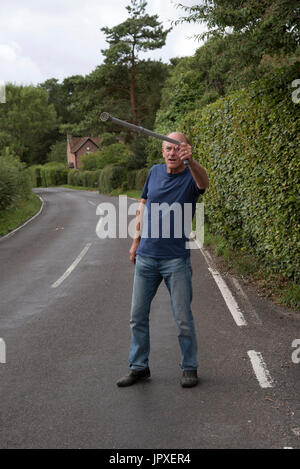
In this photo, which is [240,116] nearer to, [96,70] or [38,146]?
[96,70]

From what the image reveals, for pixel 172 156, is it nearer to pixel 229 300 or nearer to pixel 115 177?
pixel 229 300

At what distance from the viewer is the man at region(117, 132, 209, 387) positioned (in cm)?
450

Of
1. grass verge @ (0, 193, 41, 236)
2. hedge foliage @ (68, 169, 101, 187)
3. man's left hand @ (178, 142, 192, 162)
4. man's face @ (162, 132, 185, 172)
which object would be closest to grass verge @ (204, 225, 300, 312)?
man's face @ (162, 132, 185, 172)

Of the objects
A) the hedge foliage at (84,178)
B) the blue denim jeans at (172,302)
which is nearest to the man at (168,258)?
the blue denim jeans at (172,302)

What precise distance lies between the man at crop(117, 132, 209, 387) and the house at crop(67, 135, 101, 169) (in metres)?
89.8

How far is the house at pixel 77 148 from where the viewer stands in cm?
9306

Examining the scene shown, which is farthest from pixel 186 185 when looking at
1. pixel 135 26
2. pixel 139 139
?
pixel 135 26

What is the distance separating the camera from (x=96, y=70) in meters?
40.7

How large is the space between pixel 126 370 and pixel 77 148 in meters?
90.4

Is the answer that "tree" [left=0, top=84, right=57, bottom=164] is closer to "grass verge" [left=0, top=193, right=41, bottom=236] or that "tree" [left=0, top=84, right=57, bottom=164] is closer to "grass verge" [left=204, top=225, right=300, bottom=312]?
"grass verge" [left=0, top=193, right=41, bottom=236]

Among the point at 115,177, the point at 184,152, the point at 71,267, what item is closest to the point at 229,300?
the point at 184,152

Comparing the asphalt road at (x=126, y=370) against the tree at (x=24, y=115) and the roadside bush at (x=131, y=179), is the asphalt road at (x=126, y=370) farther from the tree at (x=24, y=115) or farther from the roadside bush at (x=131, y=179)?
the tree at (x=24, y=115)

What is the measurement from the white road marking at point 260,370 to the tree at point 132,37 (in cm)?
3702

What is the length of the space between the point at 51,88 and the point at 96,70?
7496 centimetres
